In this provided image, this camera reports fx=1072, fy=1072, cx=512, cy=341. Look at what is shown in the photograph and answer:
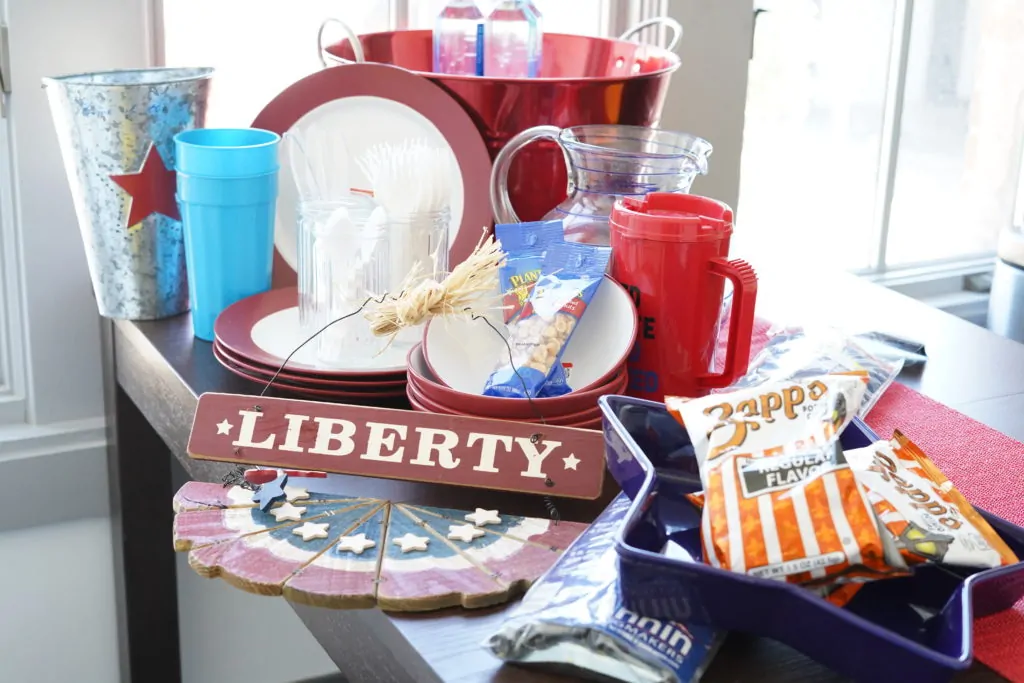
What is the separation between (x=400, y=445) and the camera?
0.74 m

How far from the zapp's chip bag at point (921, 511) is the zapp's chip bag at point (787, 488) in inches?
1.2

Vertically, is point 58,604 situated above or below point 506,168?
below

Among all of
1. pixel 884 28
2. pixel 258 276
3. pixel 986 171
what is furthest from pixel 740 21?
pixel 986 171

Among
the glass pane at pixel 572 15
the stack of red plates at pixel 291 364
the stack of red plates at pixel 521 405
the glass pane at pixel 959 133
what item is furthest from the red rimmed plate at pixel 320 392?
the glass pane at pixel 959 133

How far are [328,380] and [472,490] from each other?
0.19 m

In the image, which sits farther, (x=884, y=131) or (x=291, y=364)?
(x=884, y=131)

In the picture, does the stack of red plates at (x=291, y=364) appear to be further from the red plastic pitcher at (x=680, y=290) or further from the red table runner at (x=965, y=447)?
the red table runner at (x=965, y=447)

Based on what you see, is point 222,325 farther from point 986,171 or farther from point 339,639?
point 986,171

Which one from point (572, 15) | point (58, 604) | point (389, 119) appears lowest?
point (58, 604)

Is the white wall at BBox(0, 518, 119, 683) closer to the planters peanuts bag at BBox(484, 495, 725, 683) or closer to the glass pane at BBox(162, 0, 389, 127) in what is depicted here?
the glass pane at BBox(162, 0, 389, 127)

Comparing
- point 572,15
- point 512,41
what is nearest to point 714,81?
point 572,15

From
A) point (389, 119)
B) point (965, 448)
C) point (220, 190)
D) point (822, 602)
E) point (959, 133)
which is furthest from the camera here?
point (959, 133)

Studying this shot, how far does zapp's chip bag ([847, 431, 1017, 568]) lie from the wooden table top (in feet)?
0.24

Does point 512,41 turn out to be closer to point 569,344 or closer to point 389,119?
point 389,119
